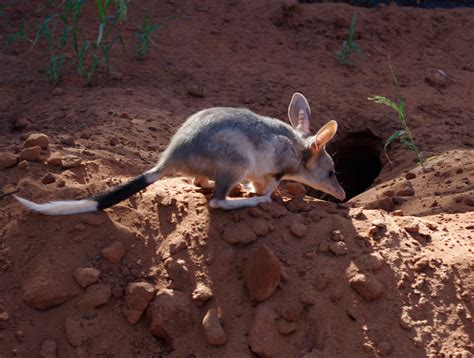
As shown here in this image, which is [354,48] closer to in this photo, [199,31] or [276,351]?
[199,31]

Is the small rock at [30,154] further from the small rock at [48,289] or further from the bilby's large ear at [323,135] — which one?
the bilby's large ear at [323,135]

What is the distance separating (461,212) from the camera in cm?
467

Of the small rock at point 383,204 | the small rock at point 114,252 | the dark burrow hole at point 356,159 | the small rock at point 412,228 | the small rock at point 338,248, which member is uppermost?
the small rock at point 412,228

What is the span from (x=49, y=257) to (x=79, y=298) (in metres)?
0.31

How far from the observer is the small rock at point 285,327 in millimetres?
3605

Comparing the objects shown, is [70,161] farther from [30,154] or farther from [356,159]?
[356,159]

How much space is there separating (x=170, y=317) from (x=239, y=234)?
26.4 inches

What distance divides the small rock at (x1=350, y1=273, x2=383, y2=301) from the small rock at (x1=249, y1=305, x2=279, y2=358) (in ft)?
1.66

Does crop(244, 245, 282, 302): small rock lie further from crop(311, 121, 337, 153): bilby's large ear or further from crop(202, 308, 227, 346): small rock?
crop(311, 121, 337, 153): bilby's large ear

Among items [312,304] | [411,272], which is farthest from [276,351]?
[411,272]

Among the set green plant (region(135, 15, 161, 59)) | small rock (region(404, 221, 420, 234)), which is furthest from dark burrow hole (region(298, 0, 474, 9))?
small rock (region(404, 221, 420, 234))

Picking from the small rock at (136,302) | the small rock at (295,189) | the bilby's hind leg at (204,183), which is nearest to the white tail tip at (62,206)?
the small rock at (136,302)

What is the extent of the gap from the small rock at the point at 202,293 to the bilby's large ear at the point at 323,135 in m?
1.47

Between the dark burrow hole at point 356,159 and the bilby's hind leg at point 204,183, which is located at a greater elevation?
the bilby's hind leg at point 204,183
